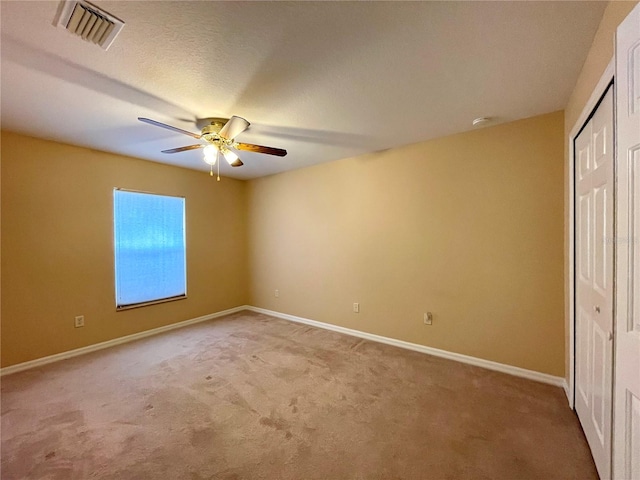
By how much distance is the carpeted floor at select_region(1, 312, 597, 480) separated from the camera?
1.59 m

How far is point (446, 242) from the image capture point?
2967mm

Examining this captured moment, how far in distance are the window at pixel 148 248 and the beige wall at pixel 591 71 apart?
178 inches

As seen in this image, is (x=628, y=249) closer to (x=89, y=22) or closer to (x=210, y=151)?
(x=89, y=22)

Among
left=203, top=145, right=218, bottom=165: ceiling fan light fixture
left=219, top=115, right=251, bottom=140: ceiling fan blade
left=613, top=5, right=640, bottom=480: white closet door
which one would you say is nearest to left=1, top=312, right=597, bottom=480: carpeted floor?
left=613, top=5, right=640, bottom=480: white closet door

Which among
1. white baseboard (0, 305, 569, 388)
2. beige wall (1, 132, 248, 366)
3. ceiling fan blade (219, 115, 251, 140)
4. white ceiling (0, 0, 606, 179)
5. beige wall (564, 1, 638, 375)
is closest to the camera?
beige wall (564, 1, 638, 375)

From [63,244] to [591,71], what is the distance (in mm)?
4875

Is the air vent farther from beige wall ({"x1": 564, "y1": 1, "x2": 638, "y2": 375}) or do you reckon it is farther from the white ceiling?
beige wall ({"x1": 564, "y1": 1, "x2": 638, "y2": 375})

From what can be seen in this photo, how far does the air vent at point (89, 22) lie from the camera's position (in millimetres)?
1276

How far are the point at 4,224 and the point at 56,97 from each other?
1.64 meters

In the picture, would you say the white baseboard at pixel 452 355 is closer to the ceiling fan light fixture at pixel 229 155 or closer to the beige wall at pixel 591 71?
the beige wall at pixel 591 71

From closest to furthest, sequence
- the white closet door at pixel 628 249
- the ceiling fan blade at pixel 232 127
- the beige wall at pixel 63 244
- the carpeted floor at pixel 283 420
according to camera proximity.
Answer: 1. the white closet door at pixel 628 249
2. the carpeted floor at pixel 283 420
3. the ceiling fan blade at pixel 232 127
4. the beige wall at pixel 63 244

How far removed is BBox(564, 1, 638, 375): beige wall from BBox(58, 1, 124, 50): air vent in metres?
2.26

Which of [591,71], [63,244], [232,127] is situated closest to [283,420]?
[232,127]

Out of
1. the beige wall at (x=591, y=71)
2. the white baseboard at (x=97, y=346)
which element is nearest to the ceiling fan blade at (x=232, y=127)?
the beige wall at (x=591, y=71)
